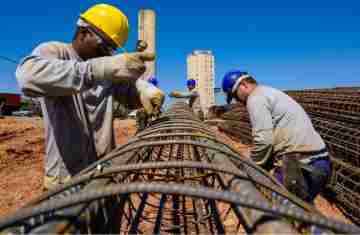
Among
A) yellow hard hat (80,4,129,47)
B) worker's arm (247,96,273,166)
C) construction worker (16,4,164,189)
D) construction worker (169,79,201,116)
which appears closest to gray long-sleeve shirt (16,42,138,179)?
construction worker (16,4,164,189)

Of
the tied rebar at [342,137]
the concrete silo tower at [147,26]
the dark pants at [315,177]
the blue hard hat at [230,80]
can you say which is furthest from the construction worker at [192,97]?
the dark pants at [315,177]

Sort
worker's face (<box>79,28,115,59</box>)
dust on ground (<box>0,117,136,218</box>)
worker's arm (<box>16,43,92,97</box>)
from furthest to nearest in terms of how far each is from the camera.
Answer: dust on ground (<box>0,117,136,218</box>), worker's face (<box>79,28,115,59</box>), worker's arm (<box>16,43,92,97</box>)

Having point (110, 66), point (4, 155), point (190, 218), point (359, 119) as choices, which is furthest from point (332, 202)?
point (4, 155)

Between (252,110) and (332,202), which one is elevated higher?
(252,110)

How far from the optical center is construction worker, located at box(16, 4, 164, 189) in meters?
1.87

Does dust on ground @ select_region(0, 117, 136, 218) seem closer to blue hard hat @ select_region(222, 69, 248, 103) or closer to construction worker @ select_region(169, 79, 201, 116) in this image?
construction worker @ select_region(169, 79, 201, 116)

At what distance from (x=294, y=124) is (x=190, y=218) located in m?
1.74

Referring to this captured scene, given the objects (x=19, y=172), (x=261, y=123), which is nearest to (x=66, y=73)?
(x=261, y=123)

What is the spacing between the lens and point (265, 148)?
3717 mm

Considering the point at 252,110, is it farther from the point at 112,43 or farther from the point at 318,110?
the point at 318,110

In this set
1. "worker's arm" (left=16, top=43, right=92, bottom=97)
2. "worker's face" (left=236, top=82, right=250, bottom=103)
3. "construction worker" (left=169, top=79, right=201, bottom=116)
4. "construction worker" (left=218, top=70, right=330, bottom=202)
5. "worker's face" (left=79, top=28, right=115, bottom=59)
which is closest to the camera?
"worker's arm" (left=16, top=43, right=92, bottom=97)

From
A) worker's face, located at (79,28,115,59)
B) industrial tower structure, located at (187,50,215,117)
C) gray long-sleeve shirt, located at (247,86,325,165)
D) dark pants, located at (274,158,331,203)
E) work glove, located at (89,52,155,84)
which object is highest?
industrial tower structure, located at (187,50,215,117)

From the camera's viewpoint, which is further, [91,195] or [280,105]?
[280,105]

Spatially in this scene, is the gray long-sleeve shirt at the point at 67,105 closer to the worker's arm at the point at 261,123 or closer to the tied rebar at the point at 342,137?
the worker's arm at the point at 261,123
